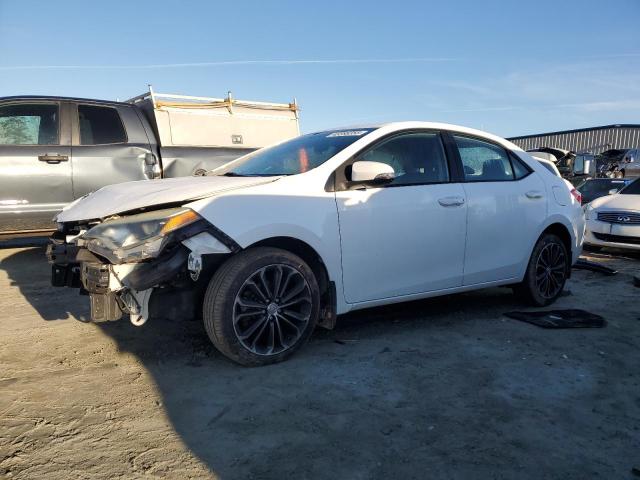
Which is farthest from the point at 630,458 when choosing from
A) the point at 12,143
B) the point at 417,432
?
the point at 12,143

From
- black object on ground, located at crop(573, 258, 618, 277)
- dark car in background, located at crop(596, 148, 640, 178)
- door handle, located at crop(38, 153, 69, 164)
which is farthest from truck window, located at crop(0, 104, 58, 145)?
dark car in background, located at crop(596, 148, 640, 178)

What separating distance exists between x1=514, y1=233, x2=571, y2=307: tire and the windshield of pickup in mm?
2014

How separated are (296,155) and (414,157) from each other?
3.00ft

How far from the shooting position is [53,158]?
19.5 feet

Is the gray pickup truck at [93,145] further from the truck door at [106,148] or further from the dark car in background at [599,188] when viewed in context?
the dark car in background at [599,188]

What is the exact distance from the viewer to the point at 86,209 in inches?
141

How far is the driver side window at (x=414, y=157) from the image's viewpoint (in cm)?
399

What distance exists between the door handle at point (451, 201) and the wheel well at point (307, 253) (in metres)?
1.12

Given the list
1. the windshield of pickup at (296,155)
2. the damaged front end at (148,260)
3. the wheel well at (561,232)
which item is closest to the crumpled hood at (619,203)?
the wheel well at (561,232)

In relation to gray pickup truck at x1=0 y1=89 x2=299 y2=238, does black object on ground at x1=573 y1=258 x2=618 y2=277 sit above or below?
below

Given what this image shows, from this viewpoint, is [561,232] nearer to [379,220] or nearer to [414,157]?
[414,157]

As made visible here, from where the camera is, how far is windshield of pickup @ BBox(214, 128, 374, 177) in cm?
386

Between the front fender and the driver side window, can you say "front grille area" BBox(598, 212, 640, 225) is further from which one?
the front fender

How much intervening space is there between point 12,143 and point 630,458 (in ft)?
20.4
